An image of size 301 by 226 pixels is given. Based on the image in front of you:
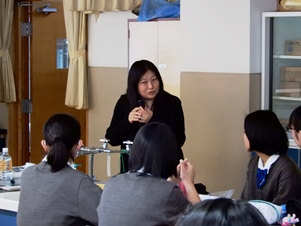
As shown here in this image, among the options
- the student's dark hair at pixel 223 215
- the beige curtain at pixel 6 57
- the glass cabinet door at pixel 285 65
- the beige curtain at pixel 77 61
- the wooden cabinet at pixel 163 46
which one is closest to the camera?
the student's dark hair at pixel 223 215

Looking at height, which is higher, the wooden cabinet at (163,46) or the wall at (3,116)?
the wooden cabinet at (163,46)

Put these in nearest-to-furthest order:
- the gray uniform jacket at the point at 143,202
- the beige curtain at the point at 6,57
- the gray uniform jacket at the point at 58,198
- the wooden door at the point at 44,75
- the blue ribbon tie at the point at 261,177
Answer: the gray uniform jacket at the point at 143,202 → the gray uniform jacket at the point at 58,198 → the blue ribbon tie at the point at 261,177 → the beige curtain at the point at 6,57 → the wooden door at the point at 44,75

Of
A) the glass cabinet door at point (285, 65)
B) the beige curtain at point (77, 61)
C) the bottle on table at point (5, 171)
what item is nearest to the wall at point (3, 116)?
the beige curtain at point (77, 61)

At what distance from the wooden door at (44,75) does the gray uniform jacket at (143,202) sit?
4072mm

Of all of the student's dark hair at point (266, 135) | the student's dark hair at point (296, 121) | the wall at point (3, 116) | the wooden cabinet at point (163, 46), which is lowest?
the wall at point (3, 116)

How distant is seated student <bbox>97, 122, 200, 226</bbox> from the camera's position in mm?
2578

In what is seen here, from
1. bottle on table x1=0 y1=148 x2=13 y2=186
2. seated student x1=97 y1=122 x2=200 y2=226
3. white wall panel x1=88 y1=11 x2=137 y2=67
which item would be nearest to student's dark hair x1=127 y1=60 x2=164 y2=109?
bottle on table x1=0 y1=148 x2=13 y2=186

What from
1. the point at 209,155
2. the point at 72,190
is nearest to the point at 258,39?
the point at 209,155

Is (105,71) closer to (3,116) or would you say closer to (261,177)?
(3,116)

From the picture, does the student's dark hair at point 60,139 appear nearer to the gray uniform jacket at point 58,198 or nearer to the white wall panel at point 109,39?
the gray uniform jacket at point 58,198

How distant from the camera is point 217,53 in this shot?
4.95 metres

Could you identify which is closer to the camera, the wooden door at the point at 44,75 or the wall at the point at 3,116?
the wooden door at the point at 44,75

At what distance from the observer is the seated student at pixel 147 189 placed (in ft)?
8.46

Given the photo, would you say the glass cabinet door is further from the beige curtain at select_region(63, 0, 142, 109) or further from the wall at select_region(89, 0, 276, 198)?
the beige curtain at select_region(63, 0, 142, 109)
